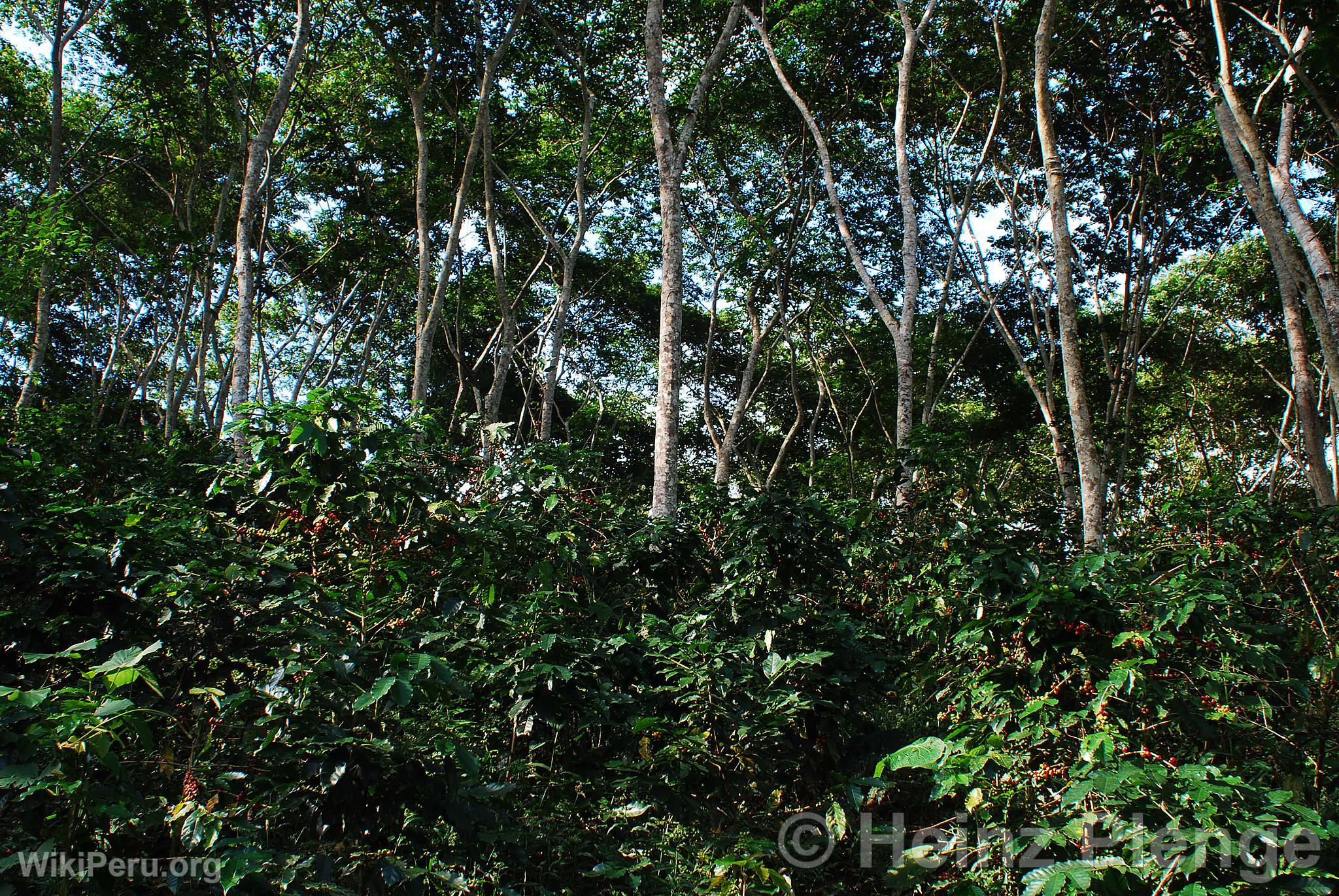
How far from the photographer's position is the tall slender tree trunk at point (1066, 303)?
7.34m

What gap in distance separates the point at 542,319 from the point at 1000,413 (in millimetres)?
11123

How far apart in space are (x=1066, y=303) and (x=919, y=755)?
259 inches

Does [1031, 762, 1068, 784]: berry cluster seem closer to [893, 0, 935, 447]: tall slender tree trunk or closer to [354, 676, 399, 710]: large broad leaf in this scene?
[354, 676, 399, 710]: large broad leaf

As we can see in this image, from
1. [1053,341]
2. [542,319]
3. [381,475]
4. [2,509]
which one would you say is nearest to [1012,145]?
[1053,341]

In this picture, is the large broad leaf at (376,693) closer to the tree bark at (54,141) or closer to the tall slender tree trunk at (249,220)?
the tall slender tree trunk at (249,220)

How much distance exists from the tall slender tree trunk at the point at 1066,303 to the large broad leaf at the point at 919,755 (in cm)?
544

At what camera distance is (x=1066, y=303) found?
7719 mm

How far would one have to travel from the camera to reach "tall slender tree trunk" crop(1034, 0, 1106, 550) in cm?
734

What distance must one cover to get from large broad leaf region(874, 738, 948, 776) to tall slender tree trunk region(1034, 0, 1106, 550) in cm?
544

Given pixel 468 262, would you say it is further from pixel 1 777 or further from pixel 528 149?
pixel 1 777

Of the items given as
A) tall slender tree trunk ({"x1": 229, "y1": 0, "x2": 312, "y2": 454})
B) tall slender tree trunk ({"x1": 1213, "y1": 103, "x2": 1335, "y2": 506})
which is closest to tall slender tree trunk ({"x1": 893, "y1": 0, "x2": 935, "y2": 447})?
tall slender tree trunk ({"x1": 1213, "y1": 103, "x2": 1335, "y2": 506})

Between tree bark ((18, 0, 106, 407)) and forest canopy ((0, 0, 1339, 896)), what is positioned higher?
tree bark ((18, 0, 106, 407))

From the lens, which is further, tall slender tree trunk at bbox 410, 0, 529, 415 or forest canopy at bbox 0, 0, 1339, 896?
tall slender tree trunk at bbox 410, 0, 529, 415

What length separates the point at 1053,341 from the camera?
15477mm
